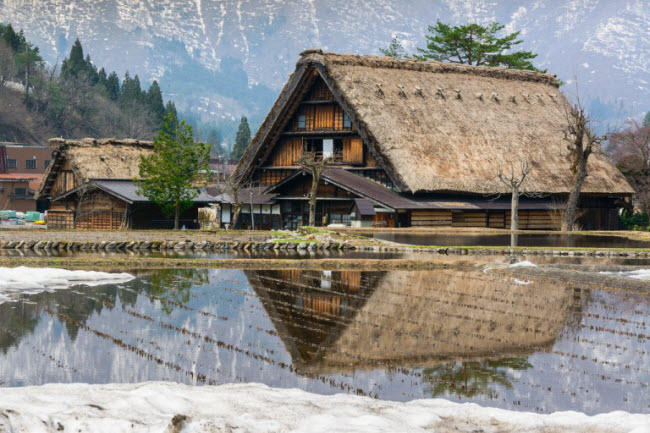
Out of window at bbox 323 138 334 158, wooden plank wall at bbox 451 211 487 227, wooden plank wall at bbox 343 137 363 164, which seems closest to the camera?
wooden plank wall at bbox 451 211 487 227

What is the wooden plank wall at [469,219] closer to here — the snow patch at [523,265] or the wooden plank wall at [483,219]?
the wooden plank wall at [483,219]

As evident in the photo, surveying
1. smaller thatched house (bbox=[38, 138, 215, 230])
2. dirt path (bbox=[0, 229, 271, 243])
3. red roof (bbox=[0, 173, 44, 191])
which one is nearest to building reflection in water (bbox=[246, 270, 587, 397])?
dirt path (bbox=[0, 229, 271, 243])

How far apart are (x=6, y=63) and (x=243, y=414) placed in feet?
351

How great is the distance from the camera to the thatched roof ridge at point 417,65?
2041 inches

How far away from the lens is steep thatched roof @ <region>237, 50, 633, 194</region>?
4819cm

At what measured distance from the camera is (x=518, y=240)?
36.7 meters

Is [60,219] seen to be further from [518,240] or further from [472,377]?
[472,377]

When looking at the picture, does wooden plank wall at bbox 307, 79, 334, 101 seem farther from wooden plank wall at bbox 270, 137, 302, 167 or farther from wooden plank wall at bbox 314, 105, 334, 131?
wooden plank wall at bbox 270, 137, 302, 167

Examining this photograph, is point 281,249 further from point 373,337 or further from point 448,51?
point 448,51

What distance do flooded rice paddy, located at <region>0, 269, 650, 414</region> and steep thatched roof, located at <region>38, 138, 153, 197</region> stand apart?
34283 millimetres

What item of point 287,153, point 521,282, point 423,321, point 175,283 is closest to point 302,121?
point 287,153

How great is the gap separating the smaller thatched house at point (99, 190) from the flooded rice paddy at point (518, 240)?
18.2 m

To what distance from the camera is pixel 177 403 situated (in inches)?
397

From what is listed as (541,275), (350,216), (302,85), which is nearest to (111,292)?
(541,275)
